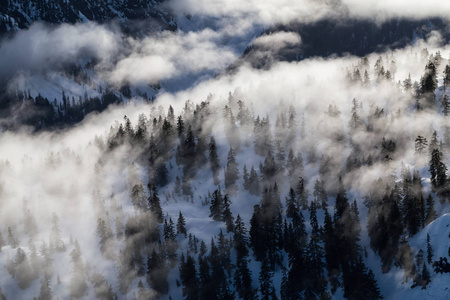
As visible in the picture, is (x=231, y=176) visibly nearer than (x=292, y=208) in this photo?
No

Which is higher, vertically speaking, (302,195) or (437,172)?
(437,172)

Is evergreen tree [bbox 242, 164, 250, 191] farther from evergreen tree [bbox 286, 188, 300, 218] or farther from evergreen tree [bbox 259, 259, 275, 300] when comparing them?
evergreen tree [bbox 259, 259, 275, 300]

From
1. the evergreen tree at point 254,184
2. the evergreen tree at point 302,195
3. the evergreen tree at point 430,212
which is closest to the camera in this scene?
the evergreen tree at point 430,212

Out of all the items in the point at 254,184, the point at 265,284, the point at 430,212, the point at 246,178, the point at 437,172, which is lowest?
the point at 265,284

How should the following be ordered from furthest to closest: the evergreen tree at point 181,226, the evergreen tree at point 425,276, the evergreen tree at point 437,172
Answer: the evergreen tree at point 181,226
the evergreen tree at point 437,172
the evergreen tree at point 425,276

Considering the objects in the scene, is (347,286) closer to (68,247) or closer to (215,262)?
(215,262)

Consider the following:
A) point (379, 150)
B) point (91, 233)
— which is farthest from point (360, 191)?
point (91, 233)

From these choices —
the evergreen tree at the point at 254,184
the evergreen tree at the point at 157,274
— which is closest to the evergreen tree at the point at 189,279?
the evergreen tree at the point at 157,274

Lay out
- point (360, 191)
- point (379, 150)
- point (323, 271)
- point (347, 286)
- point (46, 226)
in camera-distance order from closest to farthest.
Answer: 1. point (347, 286)
2. point (323, 271)
3. point (360, 191)
4. point (379, 150)
5. point (46, 226)

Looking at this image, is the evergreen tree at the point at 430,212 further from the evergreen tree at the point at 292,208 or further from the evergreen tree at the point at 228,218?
the evergreen tree at the point at 228,218

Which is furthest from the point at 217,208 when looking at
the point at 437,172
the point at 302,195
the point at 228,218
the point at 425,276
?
the point at 425,276

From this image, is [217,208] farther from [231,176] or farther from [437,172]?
[437,172]
